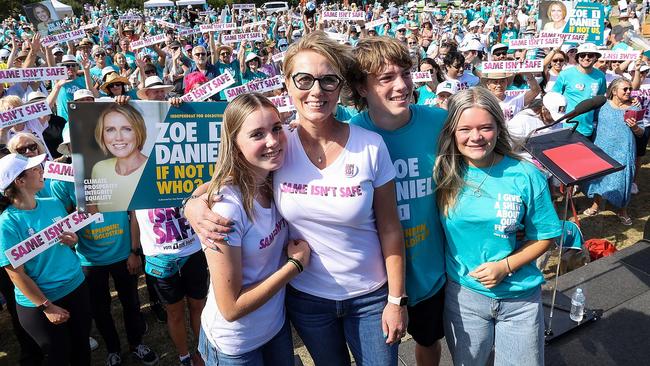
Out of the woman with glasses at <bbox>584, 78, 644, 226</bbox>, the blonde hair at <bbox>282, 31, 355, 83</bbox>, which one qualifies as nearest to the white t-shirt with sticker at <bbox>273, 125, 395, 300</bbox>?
the blonde hair at <bbox>282, 31, 355, 83</bbox>

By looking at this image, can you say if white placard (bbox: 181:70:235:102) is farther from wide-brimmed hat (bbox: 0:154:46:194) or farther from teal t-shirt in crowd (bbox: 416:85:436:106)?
teal t-shirt in crowd (bbox: 416:85:436:106)

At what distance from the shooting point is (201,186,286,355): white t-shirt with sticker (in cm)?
188

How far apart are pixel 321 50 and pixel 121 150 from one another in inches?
60.0

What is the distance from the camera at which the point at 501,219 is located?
2.14 meters

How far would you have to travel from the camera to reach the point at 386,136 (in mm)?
2217

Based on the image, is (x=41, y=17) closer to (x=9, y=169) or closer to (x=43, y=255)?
(x=9, y=169)

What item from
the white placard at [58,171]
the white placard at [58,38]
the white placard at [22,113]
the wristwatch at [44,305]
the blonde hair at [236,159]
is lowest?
the wristwatch at [44,305]

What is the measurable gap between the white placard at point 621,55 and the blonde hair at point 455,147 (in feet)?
19.7

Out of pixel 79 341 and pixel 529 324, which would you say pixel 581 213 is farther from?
pixel 79 341

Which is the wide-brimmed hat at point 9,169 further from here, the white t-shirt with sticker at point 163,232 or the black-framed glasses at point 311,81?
the black-framed glasses at point 311,81

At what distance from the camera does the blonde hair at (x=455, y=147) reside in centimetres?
219

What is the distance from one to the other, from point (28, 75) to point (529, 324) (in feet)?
18.6

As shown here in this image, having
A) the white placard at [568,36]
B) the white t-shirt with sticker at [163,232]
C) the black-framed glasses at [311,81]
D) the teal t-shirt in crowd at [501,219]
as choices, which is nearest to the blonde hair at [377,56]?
the black-framed glasses at [311,81]

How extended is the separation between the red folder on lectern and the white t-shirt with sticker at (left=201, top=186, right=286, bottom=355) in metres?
1.64
